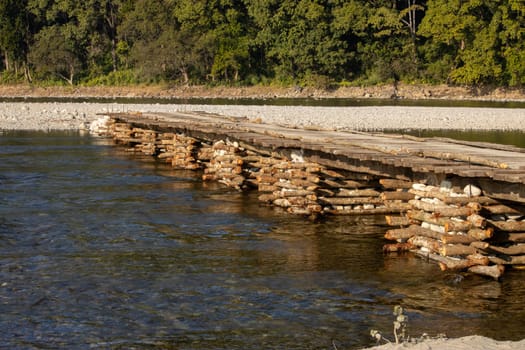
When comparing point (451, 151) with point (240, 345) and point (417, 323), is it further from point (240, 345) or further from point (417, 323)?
point (240, 345)

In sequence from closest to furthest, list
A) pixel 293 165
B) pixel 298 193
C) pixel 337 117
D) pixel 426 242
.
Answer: pixel 426 242 → pixel 293 165 → pixel 298 193 → pixel 337 117

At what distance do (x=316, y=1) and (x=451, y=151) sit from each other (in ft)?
252

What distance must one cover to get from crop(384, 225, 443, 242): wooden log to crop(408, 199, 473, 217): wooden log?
0.36 meters

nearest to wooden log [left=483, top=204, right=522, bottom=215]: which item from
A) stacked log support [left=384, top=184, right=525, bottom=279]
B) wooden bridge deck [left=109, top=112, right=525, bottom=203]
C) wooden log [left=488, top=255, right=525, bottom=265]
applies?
stacked log support [left=384, top=184, right=525, bottom=279]

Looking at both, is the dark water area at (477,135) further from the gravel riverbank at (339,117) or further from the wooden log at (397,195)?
the wooden log at (397,195)

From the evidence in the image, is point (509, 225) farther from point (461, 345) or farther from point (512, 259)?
point (461, 345)

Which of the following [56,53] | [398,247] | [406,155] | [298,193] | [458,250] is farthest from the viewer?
[56,53]

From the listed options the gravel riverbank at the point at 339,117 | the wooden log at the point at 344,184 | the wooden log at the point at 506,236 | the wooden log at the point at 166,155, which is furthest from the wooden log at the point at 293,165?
the gravel riverbank at the point at 339,117

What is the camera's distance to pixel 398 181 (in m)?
17.8

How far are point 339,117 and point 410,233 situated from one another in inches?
1401

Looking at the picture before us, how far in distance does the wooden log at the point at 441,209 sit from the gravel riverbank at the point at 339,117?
26.6m

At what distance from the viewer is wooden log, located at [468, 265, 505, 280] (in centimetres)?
1429

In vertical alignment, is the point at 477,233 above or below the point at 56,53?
below

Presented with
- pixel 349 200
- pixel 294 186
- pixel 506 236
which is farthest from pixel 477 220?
pixel 294 186
